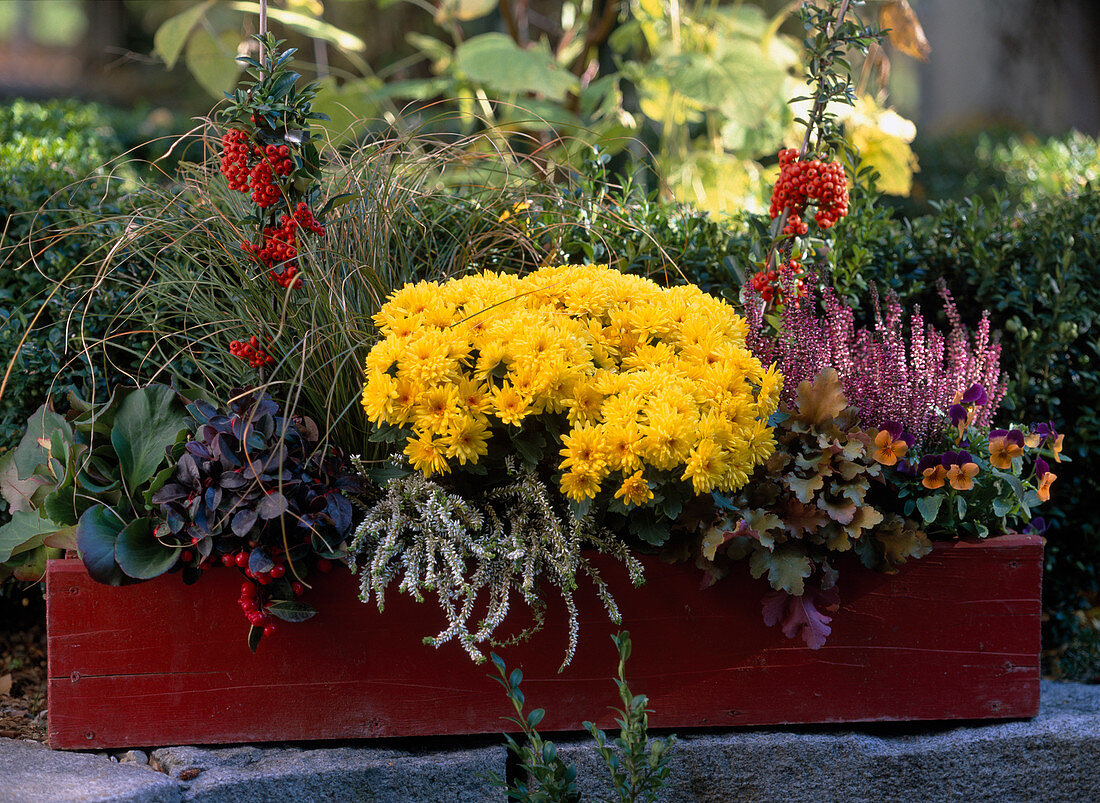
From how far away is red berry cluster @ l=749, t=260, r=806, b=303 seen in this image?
6.09 feet

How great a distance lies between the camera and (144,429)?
1.63 m

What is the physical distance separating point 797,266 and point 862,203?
1.81 feet

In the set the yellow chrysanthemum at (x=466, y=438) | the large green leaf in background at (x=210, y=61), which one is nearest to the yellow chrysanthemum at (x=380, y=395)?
the yellow chrysanthemum at (x=466, y=438)

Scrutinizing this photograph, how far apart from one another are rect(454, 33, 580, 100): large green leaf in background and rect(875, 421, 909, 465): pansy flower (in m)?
1.78

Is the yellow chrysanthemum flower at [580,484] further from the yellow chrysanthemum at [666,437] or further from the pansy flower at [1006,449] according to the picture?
the pansy flower at [1006,449]

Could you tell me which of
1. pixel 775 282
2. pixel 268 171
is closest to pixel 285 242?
pixel 268 171

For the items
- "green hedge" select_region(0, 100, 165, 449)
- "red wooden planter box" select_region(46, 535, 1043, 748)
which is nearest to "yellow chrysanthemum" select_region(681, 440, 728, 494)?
"red wooden planter box" select_region(46, 535, 1043, 748)

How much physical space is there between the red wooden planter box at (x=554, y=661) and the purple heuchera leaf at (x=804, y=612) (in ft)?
0.19

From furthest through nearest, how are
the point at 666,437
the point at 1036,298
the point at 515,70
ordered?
the point at 515,70 < the point at 1036,298 < the point at 666,437

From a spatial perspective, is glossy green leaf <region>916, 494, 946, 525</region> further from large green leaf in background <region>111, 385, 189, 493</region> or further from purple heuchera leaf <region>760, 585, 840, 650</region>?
large green leaf in background <region>111, 385, 189, 493</region>

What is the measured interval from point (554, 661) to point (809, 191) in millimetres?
1061

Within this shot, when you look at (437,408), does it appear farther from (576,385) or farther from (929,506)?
(929,506)

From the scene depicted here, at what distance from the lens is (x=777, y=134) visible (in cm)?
360

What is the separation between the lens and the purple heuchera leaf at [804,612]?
4.97 feet
